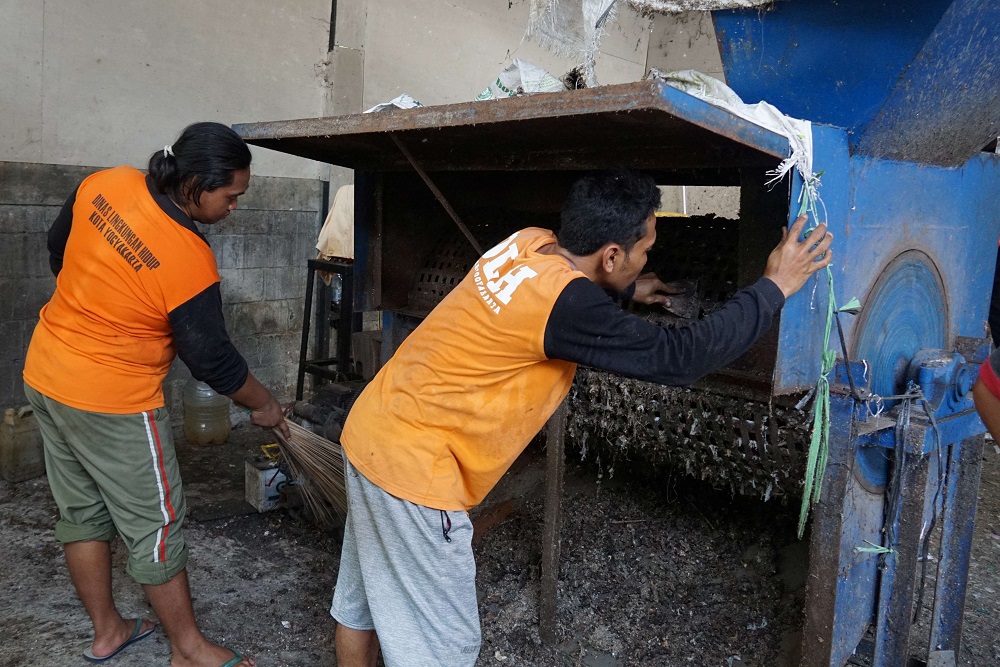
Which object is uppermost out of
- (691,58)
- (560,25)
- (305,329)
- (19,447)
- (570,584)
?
(691,58)

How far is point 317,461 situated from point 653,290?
1.49 metres

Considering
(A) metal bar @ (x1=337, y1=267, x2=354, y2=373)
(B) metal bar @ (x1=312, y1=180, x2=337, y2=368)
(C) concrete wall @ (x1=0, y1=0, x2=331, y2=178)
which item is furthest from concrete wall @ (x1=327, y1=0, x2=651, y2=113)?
(A) metal bar @ (x1=337, y1=267, x2=354, y2=373)

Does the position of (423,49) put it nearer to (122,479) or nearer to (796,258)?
(122,479)

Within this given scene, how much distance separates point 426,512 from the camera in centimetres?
186

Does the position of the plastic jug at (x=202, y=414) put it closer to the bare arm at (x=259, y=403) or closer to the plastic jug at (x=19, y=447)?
the plastic jug at (x=19, y=447)

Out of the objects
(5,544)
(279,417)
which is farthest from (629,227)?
(5,544)

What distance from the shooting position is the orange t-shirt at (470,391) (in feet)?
5.71

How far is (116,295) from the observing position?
2.27 m

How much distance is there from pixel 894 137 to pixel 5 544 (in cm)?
378

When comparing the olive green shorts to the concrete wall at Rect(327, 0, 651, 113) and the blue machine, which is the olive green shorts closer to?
the blue machine

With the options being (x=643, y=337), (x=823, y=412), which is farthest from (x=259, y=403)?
(x=823, y=412)

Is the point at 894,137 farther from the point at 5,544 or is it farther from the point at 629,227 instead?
the point at 5,544

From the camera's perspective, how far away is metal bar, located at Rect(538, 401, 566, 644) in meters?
2.60

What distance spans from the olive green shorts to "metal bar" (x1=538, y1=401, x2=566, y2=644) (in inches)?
46.7
